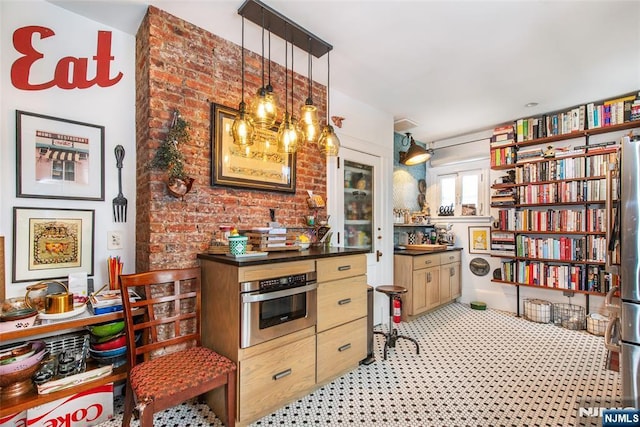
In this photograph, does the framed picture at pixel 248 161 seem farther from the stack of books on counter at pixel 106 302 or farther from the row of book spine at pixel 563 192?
the row of book spine at pixel 563 192

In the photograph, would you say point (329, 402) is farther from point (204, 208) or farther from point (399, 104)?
point (399, 104)

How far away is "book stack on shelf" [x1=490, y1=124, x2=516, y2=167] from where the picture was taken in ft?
13.5

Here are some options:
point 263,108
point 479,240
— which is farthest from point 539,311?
point 263,108

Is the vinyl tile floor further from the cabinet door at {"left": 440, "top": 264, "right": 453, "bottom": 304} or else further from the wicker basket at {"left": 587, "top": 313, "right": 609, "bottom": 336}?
the cabinet door at {"left": 440, "top": 264, "right": 453, "bottom": 304}

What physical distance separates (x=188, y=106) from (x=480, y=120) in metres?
3.90

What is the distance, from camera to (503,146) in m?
4.17

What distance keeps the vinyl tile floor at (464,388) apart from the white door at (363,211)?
85cm

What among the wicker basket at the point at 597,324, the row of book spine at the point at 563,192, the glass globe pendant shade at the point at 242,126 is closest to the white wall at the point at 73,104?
the glass globe pendant shade at the point at 242,126

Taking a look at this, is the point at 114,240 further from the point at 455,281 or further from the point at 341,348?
the point at 455,281

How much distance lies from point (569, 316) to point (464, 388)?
243cm

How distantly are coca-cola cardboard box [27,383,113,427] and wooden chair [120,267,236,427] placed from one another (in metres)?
0.28

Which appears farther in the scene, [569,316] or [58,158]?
[569,316]

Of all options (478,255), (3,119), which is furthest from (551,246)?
(3,119)

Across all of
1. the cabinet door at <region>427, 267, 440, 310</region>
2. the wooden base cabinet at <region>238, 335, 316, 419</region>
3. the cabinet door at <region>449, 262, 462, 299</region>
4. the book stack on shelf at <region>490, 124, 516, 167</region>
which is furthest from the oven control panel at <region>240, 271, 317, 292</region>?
the book stack on shelf at <region>490, 124, 516, 167</region>
